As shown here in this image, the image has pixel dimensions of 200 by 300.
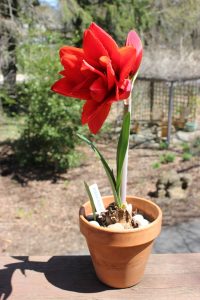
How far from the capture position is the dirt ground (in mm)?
3570

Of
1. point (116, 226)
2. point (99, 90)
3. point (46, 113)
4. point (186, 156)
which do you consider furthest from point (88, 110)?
point (186, 156)

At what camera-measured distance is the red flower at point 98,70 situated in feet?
2.34

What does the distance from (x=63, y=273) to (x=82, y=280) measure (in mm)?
59

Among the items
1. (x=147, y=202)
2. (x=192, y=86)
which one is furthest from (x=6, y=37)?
(x=147, y=202)

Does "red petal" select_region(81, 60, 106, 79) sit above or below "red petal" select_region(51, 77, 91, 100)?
above

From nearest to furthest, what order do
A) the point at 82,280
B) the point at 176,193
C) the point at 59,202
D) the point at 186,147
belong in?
the point at 82,280
the point at 59,202
the point at 176,193
the point at 186,147

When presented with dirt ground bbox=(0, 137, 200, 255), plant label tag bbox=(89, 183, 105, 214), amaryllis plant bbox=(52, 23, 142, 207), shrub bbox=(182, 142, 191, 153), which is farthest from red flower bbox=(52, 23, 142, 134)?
shrub bbox=(182, 142, 191, 153)

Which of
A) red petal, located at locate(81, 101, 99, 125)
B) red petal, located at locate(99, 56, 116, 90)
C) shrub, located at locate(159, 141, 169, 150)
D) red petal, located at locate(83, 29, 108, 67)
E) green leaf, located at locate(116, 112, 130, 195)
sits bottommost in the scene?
shrub, located at locate(159, 141, 169, 150)

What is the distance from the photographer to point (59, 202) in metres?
4.50

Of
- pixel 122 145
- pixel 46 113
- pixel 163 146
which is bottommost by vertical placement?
pixel 163 146

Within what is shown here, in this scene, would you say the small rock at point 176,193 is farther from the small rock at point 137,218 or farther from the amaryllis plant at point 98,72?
the amaryllis plant at point 98,72

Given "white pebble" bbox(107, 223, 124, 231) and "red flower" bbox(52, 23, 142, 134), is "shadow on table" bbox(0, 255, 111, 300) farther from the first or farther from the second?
"red flower" bbox(52, 23, 142, 134)

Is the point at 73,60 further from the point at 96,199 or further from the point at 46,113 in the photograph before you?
the point at 46,113

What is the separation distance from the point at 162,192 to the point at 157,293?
150 inches
